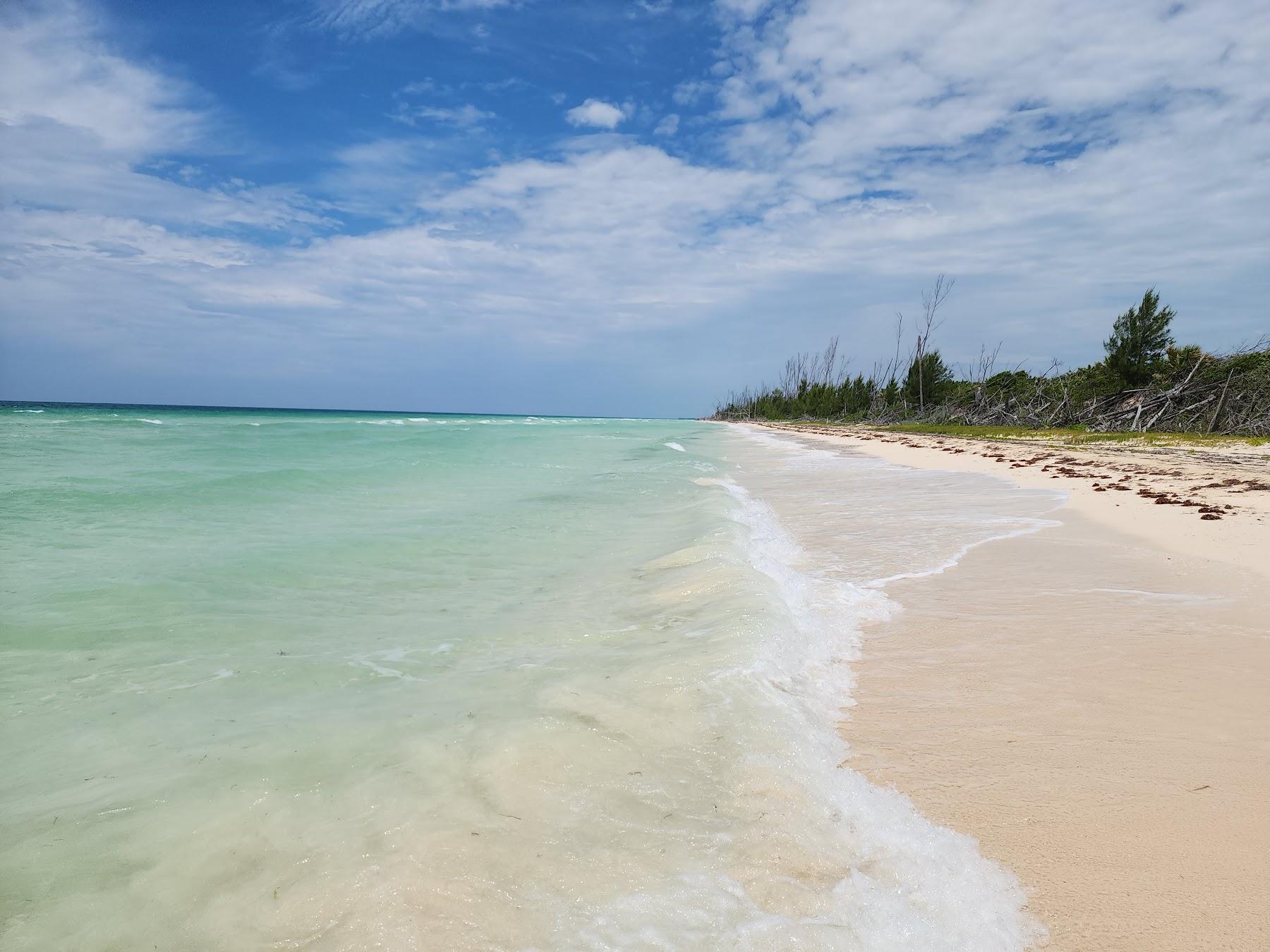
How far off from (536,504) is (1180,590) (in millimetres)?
8078

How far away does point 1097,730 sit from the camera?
2641 millimetres

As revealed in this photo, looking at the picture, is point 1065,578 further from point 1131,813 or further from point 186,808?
point 186,808

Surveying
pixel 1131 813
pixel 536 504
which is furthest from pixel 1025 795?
pixel 536 504

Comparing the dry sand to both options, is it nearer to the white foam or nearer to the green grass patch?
the white foam

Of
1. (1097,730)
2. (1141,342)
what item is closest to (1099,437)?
(1141,342)

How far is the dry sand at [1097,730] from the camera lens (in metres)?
1.73

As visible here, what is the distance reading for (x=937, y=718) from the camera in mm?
2797

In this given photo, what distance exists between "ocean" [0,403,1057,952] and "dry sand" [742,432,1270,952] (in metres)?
0.18

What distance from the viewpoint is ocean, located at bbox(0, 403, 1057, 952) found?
178cm

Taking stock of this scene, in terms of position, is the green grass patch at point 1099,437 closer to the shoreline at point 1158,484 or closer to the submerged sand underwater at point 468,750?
the shoreline at point 1158,484

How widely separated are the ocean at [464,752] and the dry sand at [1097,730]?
0.58ft

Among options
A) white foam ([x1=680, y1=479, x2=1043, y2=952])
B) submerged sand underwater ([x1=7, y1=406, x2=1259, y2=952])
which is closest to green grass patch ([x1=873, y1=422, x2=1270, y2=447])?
submerged sand underwater ([x1=7, y1=406, x2=1259, y2=952])

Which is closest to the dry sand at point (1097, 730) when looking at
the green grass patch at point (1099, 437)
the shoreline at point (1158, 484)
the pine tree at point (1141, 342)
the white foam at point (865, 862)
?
the white foam at point (865, 862)

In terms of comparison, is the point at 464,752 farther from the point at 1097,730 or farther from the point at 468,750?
the point at 1097,730
